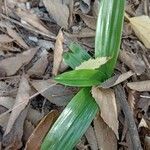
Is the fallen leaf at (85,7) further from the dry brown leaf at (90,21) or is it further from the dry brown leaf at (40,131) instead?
the dry brown leaf at (40,131)

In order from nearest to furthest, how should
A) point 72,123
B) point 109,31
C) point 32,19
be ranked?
1. point 72,123
2. point 109,31
3. point 32,19

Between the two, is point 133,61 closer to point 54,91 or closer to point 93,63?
point 93,63

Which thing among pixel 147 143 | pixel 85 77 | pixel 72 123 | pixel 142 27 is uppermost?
pixel 142 27

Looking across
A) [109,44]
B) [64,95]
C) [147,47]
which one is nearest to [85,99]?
[64,95]

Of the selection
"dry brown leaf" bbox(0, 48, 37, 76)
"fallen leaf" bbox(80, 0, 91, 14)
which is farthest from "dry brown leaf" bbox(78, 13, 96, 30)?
"dry brown leaf" bbox(0, 48, 37, 76)

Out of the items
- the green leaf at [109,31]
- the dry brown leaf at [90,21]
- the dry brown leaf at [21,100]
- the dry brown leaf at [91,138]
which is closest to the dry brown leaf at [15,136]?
the dry brown leaf at [21,100]

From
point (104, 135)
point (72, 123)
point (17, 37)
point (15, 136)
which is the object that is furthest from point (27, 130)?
point (17, 37)
